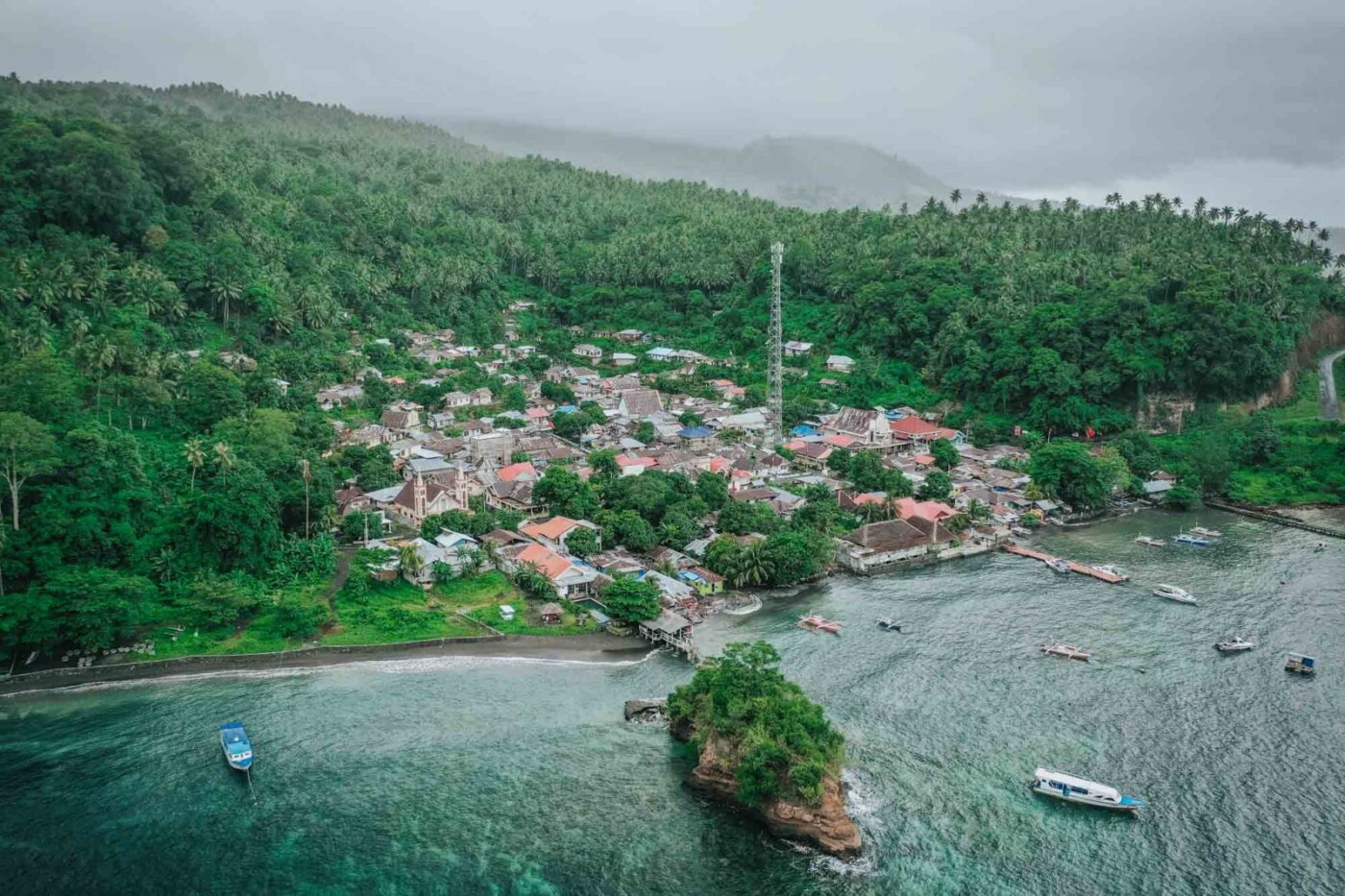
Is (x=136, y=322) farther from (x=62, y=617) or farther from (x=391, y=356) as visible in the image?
(x=62, y=617)

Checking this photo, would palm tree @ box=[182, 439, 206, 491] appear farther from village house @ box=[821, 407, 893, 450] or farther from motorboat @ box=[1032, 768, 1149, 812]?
village house @ box=[821, 407, 893, 450]

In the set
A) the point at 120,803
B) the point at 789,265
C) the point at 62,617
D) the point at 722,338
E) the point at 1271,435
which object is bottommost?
the point at 120,803

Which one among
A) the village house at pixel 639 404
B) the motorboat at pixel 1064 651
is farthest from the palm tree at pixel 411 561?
the village house at pixel 639 404

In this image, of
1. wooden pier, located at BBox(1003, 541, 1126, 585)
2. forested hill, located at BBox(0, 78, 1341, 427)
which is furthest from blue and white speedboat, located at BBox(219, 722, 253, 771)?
wooden pier, located at BBox(1003, 541, 1126, 585)

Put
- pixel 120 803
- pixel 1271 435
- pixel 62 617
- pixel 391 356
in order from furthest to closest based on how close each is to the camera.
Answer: pixel 391 356, pixel 1271 435, pixel 62 617, pixel 120 803

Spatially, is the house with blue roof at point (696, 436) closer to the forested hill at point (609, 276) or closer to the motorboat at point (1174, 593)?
the forested hill at point (609, 276)

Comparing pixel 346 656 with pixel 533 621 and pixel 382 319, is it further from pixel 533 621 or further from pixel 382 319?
pixel 382 319

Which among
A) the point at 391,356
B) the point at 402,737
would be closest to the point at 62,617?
the point at 402,737
